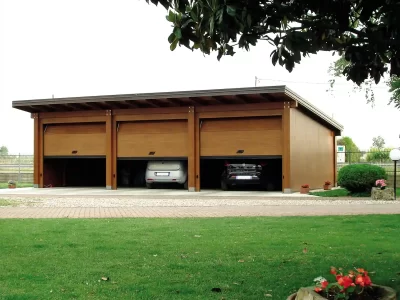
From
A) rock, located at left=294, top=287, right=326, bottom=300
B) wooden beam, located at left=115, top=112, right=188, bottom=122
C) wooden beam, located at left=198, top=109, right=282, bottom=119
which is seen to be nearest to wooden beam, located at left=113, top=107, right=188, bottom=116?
wooden beam, located at left=115, top=112, right=188, bottom=122


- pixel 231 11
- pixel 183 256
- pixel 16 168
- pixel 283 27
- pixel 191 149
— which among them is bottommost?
pixel 183 256

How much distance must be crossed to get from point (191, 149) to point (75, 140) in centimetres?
584

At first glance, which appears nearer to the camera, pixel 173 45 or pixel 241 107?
pixel 173 45

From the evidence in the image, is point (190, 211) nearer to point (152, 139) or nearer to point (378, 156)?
point (152, 139)

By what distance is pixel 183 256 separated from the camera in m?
6.23

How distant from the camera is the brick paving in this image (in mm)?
11062

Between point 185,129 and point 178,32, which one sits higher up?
point 185,129

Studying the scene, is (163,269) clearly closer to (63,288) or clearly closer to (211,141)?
(63,288)

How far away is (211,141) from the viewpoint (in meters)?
20.1

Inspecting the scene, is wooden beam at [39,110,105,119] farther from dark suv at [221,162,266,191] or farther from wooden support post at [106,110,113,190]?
dark suv at [221,162,266,191]

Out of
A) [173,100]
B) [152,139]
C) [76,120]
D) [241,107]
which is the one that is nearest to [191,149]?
[152,139]

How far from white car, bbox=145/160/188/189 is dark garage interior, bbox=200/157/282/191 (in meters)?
1.51

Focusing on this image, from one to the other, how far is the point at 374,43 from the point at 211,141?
1609 cm

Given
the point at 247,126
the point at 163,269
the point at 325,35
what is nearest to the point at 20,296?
the point at 163,269
